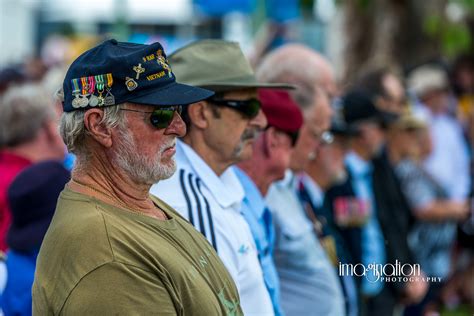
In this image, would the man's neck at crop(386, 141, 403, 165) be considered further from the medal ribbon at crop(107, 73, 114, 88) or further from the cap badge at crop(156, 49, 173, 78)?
the medal ribbon at crop(107, 73, 114, 88)

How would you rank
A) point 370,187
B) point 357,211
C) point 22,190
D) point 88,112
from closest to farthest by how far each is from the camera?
1. point 88,112
2. point 22,190
3. point 357,211
4. point 370,187

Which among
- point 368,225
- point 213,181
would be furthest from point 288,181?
point 368,225

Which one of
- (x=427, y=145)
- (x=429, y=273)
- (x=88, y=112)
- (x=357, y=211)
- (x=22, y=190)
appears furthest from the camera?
(x=427, y=145)

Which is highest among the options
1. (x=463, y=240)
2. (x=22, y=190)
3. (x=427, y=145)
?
(x=22, y=190)

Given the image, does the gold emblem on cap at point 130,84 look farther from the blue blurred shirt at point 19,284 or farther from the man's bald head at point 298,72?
the man's bald head at point 298,72

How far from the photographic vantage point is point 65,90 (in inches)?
111

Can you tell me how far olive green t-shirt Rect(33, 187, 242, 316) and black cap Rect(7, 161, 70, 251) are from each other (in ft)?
4.02

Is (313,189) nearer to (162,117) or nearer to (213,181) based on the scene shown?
(213,181)

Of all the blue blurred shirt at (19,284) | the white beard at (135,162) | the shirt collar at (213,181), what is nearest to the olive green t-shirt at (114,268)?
the white beard at (135,162)

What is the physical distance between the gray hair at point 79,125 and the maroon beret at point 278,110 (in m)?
1.73

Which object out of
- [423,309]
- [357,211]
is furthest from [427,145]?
[357,211]

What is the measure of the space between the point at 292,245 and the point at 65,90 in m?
2.05

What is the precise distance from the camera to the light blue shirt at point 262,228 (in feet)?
12.7

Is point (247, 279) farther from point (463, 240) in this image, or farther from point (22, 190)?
point (463, 240)
